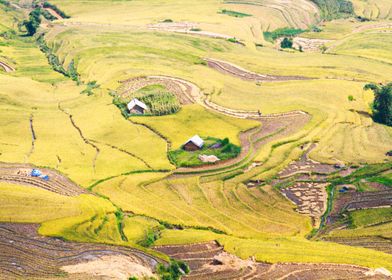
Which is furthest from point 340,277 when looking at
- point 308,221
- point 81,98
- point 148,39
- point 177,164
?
point 148,39

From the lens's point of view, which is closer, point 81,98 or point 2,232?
point 2,232

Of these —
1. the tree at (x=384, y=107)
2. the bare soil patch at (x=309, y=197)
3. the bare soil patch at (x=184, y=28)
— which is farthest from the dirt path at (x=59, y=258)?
the bare soil patch at (x=184, y=28)

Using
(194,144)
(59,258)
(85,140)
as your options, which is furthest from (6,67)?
(59,258)

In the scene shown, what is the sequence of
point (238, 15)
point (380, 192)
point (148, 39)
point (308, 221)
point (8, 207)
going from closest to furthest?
point (8, 207), point (308, 221), point (380, 192), point (148, 39), point (238, 15)

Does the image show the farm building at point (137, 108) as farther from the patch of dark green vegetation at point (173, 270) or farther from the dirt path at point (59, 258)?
the patch of dark green vegetation at point (173, 270)

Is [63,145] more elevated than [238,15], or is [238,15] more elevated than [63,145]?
[238,15]

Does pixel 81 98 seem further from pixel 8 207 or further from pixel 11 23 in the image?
pixel 11 23

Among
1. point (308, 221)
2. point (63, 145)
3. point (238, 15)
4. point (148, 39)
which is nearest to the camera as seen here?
point (308, 221)
